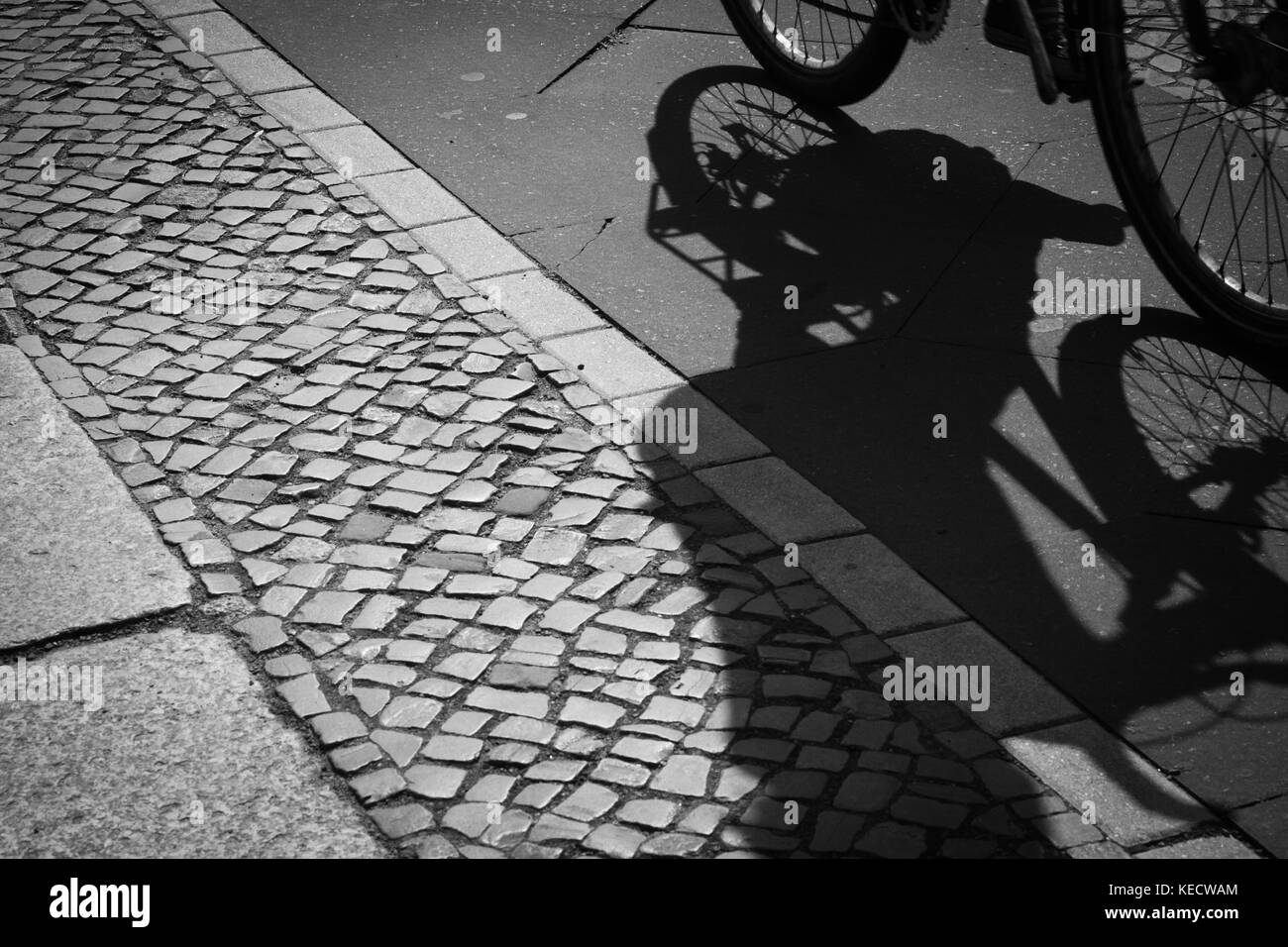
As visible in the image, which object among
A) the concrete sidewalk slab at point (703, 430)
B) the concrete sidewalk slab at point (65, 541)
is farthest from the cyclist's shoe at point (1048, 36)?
the concrete sidewalk slab at point (65, 541)

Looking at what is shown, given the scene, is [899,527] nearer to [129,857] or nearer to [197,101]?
[129,857]

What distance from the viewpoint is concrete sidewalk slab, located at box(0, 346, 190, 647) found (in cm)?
396

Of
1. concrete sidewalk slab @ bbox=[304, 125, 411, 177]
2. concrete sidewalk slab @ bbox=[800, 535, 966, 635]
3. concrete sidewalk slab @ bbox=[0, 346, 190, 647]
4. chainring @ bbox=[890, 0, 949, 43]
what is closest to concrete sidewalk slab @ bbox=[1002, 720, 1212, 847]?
concrete sidewalk slab @ bbox=[800, 535, 966, 635]

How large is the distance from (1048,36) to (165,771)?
3.95m

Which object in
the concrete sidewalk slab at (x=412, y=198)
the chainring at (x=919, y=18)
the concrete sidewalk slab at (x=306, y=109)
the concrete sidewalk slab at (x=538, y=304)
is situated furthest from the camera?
the concrete sidewalk slab at (x=306, y=109)

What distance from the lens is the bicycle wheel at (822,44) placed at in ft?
20.3

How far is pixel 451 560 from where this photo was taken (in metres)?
4.16

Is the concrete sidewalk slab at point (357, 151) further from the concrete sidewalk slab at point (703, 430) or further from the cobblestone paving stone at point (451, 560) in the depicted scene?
the concrete sidewalk slab at point (703, 430)

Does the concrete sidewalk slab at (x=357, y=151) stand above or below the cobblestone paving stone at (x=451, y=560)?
above

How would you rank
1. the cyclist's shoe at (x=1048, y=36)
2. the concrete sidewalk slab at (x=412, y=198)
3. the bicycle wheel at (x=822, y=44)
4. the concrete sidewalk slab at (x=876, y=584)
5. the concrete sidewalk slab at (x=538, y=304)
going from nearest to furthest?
the concrete sidewalk slab at (x=876, y=584) → the cyclist's shoe at (x=1048, y=36) → the concrete sidewalk slab at (x=538, y=304) → the concrete sidewalk slab at (x=412, y=198) → the bicycle wheel at (x=822, y=44)

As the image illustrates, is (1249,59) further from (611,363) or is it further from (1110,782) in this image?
(1110,782)

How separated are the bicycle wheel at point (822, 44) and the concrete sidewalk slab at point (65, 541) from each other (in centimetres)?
358

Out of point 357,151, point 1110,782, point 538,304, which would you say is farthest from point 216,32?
point 1110,782

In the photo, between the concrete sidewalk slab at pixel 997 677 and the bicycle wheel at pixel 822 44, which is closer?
the concrete sidewalk slab at pixel 997 677
